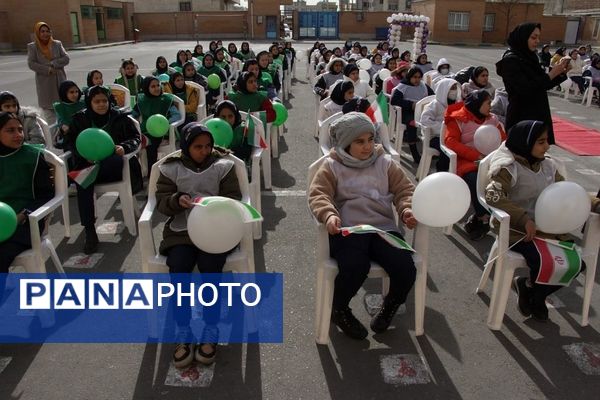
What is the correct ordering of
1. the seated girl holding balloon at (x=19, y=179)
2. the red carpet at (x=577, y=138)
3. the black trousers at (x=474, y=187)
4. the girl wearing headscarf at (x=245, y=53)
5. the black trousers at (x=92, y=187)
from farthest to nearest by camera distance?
the girl wearing headscarf at (x=245, y=53), the red carpet at (x=577, y=138), the black trousers at (x=474, y=187), the black trousers at (x=92, y=187), the seated girl holding balloon at (x=19, y=179)

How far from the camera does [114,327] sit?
2980 mm

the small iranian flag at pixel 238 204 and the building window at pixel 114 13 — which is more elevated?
the building window at pixel 114 13

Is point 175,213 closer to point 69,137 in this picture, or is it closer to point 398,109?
point 69,137

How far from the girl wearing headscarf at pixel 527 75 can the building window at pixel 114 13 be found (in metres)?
44.1

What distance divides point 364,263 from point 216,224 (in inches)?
33.0

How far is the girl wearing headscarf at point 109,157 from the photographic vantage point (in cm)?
402

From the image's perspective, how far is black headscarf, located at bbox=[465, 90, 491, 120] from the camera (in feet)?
14.5

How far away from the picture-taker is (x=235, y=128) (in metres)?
4.49

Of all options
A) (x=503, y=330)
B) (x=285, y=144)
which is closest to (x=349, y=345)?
(x=503, y=330)

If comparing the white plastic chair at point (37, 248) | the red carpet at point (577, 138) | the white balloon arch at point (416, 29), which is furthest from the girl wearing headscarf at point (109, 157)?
the white balloon arch at point (416, 29)

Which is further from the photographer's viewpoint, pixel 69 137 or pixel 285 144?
pixel 285 144

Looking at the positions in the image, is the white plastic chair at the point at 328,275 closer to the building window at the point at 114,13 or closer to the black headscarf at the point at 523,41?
the black headscarf at the point at 523,41

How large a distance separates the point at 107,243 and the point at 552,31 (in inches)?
1961

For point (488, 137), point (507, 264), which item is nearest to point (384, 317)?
point (507, 264)
